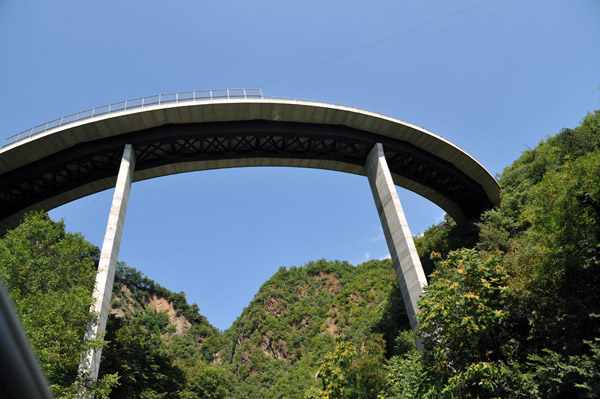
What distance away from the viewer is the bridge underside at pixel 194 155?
2978 centimetres

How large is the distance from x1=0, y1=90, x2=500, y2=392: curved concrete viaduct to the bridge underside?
0.09m

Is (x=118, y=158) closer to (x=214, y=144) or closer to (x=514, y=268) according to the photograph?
(x=214, y=144)

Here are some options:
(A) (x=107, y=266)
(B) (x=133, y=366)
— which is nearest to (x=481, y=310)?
(A) (x=107, y=266)

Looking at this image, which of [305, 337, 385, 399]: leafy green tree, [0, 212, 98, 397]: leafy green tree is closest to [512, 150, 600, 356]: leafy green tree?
[305, 337, 385, 399]: leafy green tree

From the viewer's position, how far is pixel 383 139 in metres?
34.7

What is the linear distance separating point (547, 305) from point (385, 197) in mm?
16849

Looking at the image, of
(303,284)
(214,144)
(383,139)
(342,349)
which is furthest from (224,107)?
(303,284)

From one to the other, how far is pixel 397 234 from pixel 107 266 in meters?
21.3

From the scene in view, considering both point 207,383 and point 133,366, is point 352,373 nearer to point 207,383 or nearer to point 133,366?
point 133,366

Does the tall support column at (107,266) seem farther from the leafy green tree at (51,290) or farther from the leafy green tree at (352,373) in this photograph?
the leafy green tree at (352,373)

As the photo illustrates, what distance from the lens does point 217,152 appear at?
113 feet

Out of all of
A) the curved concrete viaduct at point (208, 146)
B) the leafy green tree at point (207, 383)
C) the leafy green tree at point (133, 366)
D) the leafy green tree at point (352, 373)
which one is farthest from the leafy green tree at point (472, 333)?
the leafy green tree at point (207, 383)

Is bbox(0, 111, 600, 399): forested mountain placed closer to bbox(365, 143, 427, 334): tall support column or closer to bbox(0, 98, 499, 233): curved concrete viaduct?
bbox(365, 143, 427, 334): tall support column

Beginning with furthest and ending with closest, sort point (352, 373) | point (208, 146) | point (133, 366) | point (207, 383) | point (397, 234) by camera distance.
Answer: point (207, 383)
point (208, 146)
point (133, 366)
point (397, 234)
point (352, 373)
